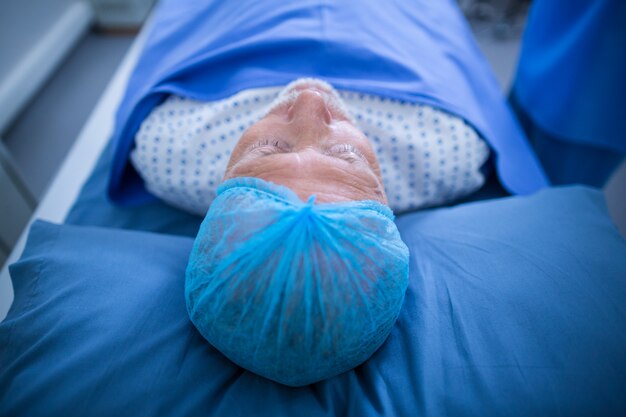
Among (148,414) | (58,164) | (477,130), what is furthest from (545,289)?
(58,164)

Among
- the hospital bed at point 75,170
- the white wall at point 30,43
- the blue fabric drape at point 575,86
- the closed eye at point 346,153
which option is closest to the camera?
the closed eye at point 346,153

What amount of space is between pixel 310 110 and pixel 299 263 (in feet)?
1.05

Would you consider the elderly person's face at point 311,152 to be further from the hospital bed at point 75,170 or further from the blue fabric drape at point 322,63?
the hospital bed at point 75,170

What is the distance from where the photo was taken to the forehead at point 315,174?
569 millimetres

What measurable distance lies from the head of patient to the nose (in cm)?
7

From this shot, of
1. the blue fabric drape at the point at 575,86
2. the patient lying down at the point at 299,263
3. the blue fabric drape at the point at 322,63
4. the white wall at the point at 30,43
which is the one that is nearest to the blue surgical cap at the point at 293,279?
the patient lying down at the point at 299,263

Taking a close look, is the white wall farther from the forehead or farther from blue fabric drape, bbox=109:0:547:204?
the forehead

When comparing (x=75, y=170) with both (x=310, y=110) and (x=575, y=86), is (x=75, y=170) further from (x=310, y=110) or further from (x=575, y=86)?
(x=575, y=86)

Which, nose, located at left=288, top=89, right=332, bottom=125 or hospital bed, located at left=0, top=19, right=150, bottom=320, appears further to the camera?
hospital bed, located at left=0, top=19, right=150, bottom=320

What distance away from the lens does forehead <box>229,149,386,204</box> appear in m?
0.57

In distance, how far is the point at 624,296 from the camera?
2.05 ft

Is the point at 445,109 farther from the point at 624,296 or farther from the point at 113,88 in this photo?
the point at 113,88

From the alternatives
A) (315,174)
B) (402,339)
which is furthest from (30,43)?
(402,339)

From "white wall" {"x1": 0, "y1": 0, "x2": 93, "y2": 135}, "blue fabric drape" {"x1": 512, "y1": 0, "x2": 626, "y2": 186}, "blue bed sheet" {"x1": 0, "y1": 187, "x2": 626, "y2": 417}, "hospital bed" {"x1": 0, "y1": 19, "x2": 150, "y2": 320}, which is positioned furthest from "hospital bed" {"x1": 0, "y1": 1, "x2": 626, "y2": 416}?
"white wall" {"x1": 0, "y1": 0, "x2": 93, "y2": 135}
